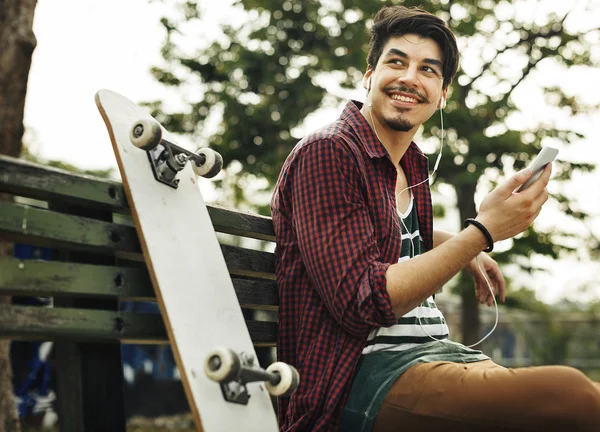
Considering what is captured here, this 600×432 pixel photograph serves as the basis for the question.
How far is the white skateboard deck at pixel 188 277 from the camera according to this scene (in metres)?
1.78

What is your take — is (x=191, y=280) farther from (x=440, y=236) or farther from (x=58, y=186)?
(x=440, y=236)

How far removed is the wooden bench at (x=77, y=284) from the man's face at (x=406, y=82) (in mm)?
999

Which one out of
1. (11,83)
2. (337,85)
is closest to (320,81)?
(337,85)

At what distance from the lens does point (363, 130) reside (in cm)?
248

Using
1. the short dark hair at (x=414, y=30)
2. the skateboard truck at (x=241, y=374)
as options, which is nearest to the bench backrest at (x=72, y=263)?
the skateboard truck at (x=241, y=374)

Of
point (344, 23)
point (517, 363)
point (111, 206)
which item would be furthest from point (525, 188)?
point (517, 363)

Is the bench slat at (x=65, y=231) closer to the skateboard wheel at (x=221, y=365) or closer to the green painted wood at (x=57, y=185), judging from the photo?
the green painted wood at (x=57, y=185)

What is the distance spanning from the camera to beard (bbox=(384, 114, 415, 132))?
2.56 meters

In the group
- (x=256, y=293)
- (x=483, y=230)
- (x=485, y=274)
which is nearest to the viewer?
(x=483, y=230)

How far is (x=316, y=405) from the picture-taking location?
2070mm

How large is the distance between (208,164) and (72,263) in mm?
599

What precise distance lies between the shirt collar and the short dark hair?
0.87ft

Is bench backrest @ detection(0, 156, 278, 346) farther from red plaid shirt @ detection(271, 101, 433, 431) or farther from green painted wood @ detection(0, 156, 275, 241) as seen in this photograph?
red plaid shirt @ detection(271, 101, 433, 431)

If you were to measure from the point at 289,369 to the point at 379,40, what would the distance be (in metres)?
1.41
